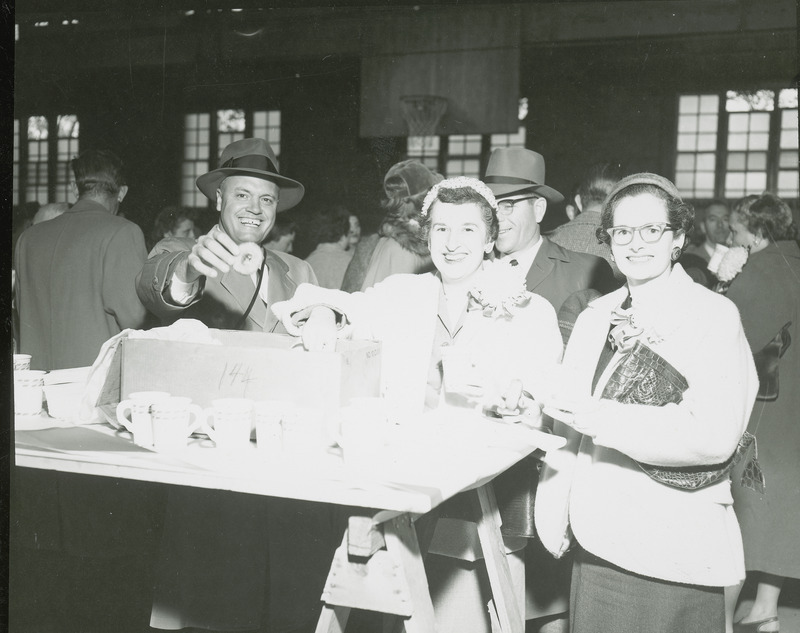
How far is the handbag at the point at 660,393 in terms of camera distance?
2.18 m

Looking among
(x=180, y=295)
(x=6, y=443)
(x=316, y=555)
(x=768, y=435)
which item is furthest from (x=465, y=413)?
(x=768, y=435)

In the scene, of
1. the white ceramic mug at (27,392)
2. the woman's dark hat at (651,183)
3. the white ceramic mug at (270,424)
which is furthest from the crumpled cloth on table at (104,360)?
the woman's dark hat at (651,183)

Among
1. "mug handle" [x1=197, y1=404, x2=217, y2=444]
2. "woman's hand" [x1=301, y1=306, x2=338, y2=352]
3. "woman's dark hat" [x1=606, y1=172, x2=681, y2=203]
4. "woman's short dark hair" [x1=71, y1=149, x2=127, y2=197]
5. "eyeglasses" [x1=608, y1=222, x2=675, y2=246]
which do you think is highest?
"woman's short dark hair" [x1=71, y1=149, x2=127, y2=197]

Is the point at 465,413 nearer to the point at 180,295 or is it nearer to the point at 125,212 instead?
the point at 180,295

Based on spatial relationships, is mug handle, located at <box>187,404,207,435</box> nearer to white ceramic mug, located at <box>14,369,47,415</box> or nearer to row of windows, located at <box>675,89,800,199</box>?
white ceramic mug, located at <box>14,369,47,415</box>

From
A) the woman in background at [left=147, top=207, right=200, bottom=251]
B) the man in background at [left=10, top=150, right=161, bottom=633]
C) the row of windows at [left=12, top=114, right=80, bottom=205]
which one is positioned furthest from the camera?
the row of windows at [left=12, top=114, right=80, bottom=205]

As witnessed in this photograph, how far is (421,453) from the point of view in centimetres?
208

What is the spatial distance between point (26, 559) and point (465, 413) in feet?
9.08

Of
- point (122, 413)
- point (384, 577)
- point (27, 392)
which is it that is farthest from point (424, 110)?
point (384, 577)

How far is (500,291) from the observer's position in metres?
2.66

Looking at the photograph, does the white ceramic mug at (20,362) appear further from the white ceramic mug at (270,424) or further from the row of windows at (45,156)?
the row of windows at (45,156)

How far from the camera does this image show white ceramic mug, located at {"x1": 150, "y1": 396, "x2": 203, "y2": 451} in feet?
6.82

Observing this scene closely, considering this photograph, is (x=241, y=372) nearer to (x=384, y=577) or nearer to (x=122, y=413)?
(x=122, y=413)

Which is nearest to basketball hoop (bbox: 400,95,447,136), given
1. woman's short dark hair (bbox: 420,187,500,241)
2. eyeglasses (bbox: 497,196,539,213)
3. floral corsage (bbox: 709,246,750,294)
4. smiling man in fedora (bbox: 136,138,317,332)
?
eyeglasses (bbox: 497,196,539,213)
